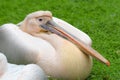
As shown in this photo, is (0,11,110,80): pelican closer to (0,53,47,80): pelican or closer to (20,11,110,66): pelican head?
(20,11,110,66): pelican head

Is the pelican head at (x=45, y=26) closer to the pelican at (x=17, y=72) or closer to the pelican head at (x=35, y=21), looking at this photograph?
the pelican head at (x=35, y=21)

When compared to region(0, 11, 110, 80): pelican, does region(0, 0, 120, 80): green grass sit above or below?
below

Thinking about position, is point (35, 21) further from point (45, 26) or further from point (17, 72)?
point (17, 72)

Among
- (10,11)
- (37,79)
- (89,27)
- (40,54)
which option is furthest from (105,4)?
(37,79)

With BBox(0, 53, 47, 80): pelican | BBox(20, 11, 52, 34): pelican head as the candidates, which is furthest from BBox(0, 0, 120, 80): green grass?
BBox(0, 53, 47, 80): pelican

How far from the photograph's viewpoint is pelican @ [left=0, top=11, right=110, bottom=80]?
4.49 metres

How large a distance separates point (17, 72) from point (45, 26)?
107 centimetres

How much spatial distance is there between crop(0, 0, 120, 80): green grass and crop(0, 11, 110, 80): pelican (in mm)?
465

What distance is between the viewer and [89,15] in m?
6.64

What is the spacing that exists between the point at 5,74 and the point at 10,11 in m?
3.09

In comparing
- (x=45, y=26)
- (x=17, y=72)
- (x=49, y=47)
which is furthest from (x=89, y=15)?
(x=17, y=72)

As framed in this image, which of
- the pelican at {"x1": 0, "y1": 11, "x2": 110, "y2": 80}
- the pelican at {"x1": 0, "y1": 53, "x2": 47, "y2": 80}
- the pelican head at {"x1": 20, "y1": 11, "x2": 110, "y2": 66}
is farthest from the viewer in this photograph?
the pelican head at {"x1": 20, "y1": 11, "x2": 110, "y2": 66}

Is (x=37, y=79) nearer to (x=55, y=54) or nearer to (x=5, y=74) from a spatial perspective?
(x=5, y=74)

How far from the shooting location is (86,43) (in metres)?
4.79
